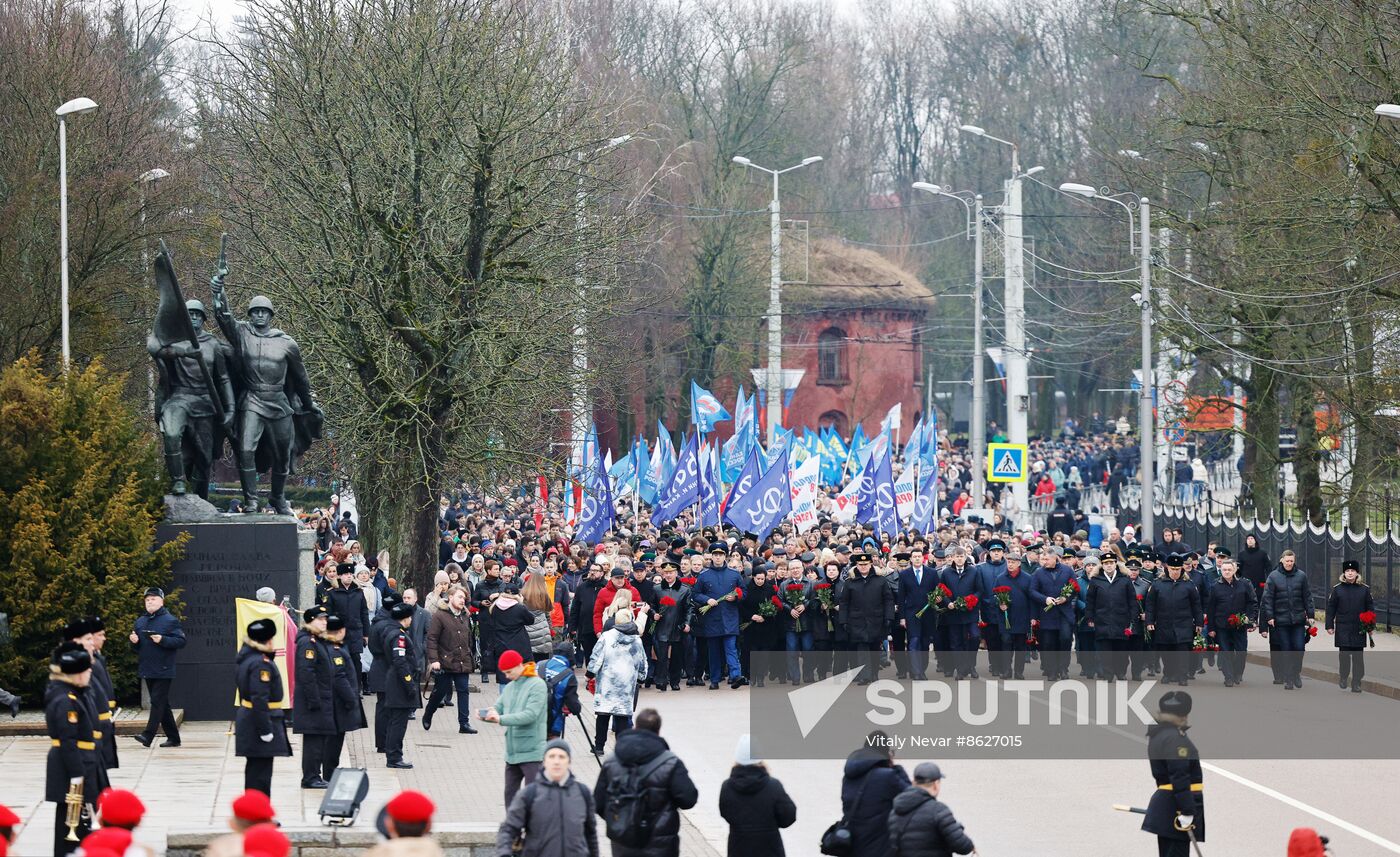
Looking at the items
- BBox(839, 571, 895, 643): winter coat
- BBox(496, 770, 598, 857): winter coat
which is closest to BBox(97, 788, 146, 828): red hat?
BBox(496, 770, 598, 857): winter coat

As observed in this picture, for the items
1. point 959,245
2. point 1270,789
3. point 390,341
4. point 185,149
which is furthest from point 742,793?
point 959,245

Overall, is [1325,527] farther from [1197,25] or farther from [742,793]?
[742,793]

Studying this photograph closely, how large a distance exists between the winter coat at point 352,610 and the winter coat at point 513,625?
156cm

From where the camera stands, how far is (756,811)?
11.3 meters

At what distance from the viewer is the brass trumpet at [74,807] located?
41.7 ft

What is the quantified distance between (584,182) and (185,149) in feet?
46.5

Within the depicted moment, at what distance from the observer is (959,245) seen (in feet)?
297

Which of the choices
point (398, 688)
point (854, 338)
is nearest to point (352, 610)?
point (398, 688)

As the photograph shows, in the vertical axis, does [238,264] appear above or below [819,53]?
below

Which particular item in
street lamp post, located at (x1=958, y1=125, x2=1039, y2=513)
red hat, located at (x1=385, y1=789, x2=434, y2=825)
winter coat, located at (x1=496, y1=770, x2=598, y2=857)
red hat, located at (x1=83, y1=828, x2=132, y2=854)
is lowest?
winter coat, located at (x1=496, y1=770, x2=598, y2=857)

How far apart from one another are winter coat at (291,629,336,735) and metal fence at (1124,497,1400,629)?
20051 millimetres

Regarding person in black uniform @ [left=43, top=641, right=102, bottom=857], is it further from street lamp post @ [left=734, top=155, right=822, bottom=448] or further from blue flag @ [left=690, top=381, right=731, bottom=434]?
street lamp post @ [left=734, top=155, right=822, bottom=448]

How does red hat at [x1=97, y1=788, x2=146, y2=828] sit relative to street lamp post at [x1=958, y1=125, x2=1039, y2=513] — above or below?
below

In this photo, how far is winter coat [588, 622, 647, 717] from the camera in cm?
1808
